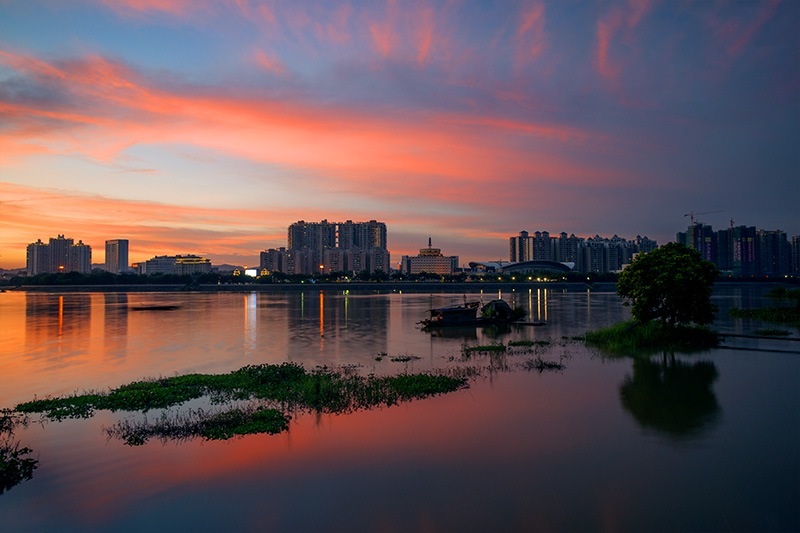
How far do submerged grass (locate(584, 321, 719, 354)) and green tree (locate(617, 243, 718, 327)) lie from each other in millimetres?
755

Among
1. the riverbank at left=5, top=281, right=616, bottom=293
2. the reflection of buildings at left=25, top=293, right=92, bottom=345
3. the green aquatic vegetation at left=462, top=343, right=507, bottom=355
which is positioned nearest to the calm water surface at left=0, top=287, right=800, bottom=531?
the green aquatic vegetation at left=462, top=343, right=507, bottom=355

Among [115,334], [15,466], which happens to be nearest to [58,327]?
[115,334]

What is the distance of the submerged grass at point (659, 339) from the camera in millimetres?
32844

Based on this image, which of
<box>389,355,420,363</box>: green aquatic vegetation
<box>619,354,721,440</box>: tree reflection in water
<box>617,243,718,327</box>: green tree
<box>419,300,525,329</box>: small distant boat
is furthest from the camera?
<box>419,300,525,329</box>: small distant boat

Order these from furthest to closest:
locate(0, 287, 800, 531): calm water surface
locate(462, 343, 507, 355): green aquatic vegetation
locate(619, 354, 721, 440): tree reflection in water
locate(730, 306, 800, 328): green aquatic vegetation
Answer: locate(730, 306, 800, 328): green aquatic vegetation
locate(462, 343, 507, 355): green aquatic vegetation
locate(619, 354, 721, 440): tree reflection in water
locate(0, 287, 800, 531): calm water surface

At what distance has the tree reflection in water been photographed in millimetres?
17594

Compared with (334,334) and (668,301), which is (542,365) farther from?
(334,334)

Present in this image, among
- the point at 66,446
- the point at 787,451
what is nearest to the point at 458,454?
the point at 787,451

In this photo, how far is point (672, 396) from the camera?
21.3 meters

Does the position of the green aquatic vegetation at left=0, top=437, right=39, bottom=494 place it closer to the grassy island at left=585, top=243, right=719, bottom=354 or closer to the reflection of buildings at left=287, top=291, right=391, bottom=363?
the reflection of buildings at left=287, top=291, right=391, bottom=363

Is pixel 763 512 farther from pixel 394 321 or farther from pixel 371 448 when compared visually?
pixel 394 321

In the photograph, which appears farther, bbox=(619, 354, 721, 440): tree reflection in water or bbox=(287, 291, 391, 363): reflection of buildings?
bbox=(287, 291, 391, 363): reflection of buildings

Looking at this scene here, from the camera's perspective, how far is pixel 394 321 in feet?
191

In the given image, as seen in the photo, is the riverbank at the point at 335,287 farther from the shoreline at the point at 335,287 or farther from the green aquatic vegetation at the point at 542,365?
the green aquatic vegetation at the point at 542,365
